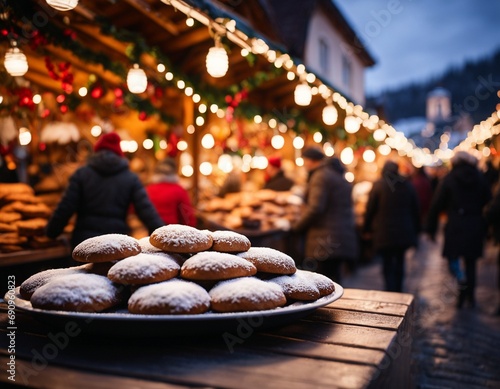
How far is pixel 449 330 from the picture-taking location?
5562 mm

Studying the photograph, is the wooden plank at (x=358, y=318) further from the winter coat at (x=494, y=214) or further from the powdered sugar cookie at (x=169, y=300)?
the winter coat at (x=494, y=214)

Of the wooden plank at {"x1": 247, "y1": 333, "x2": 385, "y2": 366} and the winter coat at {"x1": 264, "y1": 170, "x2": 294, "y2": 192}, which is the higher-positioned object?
the winter coat at {"x1": 264, "y1": 170, "x2": 294, "y2": 192}

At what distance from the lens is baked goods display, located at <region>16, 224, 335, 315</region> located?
5.31 ft

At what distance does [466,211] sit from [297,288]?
575 centimetres

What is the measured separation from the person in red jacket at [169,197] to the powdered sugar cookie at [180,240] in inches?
141

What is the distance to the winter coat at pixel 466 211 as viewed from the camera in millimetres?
6688

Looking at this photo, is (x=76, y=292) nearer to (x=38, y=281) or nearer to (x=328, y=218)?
(x=38, y=281)

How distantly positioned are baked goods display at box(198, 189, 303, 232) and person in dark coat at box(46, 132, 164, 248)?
9.43 feet

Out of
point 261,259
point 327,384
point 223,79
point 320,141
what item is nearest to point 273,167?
point 223,79

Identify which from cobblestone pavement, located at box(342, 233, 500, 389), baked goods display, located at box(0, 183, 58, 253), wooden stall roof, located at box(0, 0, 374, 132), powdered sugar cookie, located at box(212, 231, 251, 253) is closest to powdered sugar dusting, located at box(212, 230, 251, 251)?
powdered sugar cookie, located at box(212, 231, 251, 253)

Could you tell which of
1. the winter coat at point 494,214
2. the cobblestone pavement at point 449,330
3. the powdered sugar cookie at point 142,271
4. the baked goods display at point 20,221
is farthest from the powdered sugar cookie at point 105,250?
the winter coat at point 494,214

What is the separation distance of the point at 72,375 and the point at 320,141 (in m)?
10.5

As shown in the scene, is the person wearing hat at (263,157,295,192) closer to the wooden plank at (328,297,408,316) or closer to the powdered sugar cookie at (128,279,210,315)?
the wooden plank at (328,297,408,316)

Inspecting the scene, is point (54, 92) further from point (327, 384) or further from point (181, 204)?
point (327, 384)
